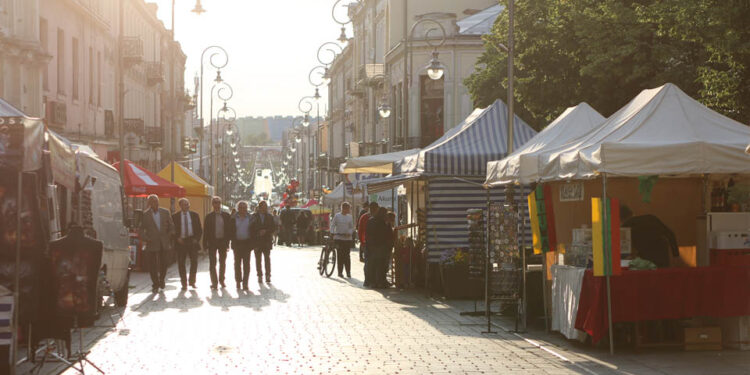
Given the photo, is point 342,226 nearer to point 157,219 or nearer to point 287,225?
point 157,219

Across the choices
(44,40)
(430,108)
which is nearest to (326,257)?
(44,40)

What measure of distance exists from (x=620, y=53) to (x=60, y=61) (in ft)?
67.5

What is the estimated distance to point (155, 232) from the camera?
22750 millimetres

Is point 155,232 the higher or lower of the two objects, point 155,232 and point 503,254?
the higher

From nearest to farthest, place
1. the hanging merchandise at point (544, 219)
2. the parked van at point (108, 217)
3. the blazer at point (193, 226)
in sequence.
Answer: the hanging merchandise at point (544, 219) → the parked van at point (108, 217) → the blazer at point (193, 226)

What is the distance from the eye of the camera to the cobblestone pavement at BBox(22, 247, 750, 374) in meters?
11.9

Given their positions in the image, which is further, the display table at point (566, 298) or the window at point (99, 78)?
the window at point (99, 78)

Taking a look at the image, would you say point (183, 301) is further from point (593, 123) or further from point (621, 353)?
point (621, 353)

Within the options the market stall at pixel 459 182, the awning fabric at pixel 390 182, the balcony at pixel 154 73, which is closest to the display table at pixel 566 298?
the market stall at pixel 459 182

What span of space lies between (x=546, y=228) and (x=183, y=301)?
7730 mm

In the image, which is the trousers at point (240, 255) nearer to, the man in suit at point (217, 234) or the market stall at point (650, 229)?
the man in suit at point (217, 234)

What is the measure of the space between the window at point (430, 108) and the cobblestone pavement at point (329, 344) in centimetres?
3313

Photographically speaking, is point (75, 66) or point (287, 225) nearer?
point (75, 66)

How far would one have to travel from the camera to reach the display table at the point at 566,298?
13625mm
